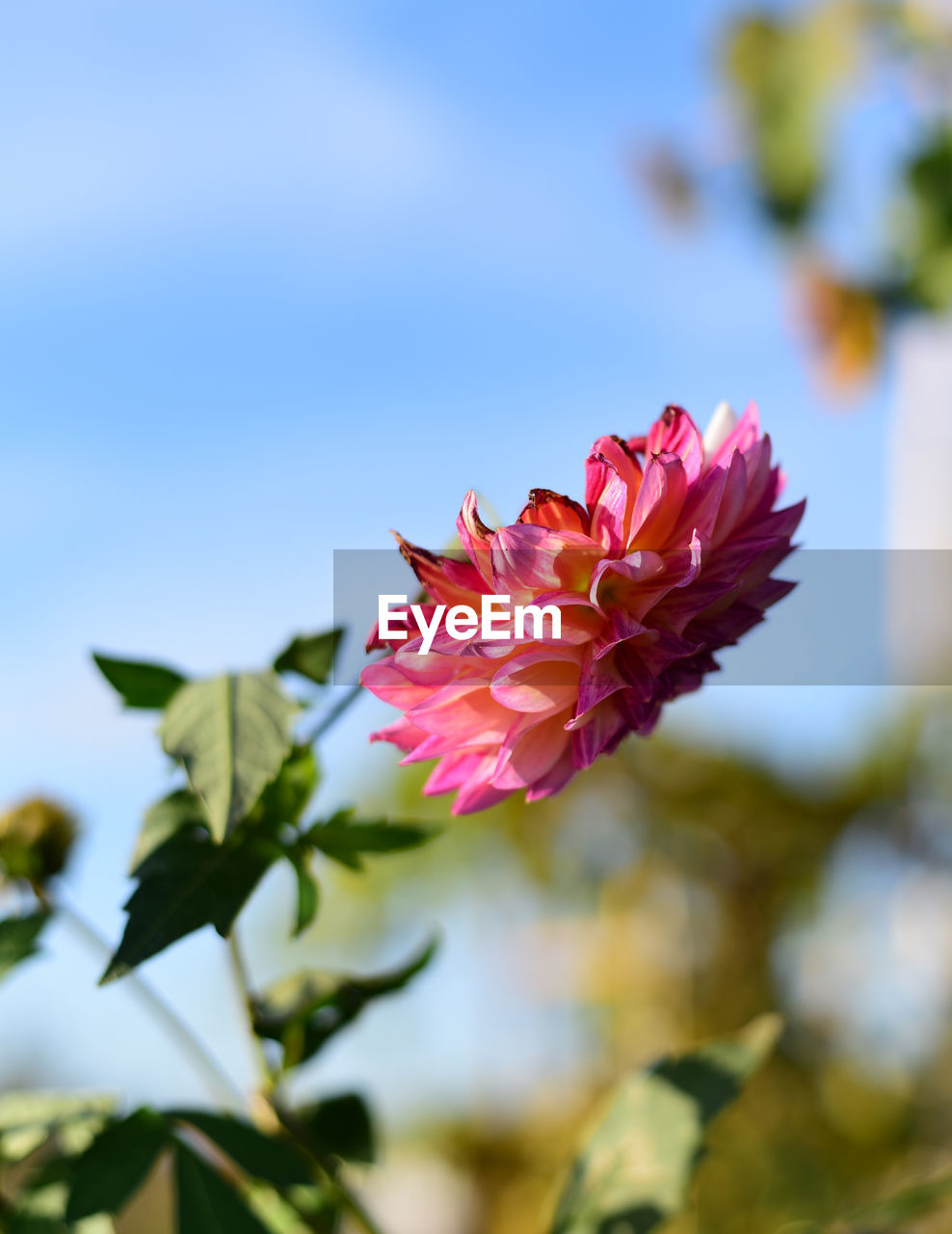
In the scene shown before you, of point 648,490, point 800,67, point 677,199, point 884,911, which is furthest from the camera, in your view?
point 677,199

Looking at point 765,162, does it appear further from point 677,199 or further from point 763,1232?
point 763,1232

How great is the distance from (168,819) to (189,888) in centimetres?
4

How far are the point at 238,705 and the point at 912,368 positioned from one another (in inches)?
130

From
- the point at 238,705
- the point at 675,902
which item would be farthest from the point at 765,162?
the point at 238,705

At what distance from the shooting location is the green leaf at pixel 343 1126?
46cm

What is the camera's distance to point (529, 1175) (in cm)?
302

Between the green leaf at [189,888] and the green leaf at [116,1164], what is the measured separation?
4.1 inches

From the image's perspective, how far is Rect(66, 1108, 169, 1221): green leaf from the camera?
360 mm

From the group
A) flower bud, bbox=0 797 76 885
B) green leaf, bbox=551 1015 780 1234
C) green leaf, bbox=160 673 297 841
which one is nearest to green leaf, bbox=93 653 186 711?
green leaf, bbox=160 673 297 841

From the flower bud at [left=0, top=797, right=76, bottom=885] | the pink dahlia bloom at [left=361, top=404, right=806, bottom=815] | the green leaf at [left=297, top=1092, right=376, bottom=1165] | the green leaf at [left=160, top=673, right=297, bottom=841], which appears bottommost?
the green leaf at [left=297, top=1092, right=376, bottom=1165]

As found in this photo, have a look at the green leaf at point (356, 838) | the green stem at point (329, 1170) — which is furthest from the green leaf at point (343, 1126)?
the green leaf at point (356, 838)

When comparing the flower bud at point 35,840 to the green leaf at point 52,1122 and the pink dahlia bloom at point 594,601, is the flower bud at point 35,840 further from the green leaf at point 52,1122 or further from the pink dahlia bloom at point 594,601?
the pink dahlia bloom at point 594,601

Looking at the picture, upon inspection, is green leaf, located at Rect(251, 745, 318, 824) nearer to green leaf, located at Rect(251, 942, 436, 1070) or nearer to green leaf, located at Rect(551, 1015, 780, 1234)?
green leaf, located at Rect(251, 942, 436, 1070)

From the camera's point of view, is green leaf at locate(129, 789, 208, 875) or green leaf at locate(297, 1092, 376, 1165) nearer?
green leaf at locate(129, 789, 208, 875)
